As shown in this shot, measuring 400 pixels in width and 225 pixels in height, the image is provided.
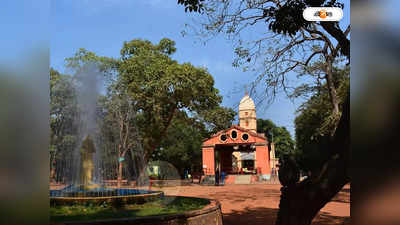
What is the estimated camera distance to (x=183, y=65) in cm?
1728

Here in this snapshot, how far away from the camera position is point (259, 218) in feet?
28.8

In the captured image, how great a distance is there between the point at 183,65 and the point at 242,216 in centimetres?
990

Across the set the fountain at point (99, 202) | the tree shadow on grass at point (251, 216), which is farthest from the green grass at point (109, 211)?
the tree shadow on grass at point (251, 216)

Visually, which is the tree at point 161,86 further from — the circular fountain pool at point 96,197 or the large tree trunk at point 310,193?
the large tree trunk at point 310,193

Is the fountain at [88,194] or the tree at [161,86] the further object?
the tree at [161,86]

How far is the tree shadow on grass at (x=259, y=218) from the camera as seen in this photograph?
8047 millimetres

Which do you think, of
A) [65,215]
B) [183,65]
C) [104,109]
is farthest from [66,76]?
[65,215]

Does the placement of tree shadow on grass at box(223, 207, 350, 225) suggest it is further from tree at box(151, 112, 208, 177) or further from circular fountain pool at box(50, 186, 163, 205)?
tree at box(151, 112, 208, 177)

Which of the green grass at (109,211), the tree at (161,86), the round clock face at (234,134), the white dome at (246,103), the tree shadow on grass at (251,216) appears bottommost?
the tree shadow on grass at (251,216)
